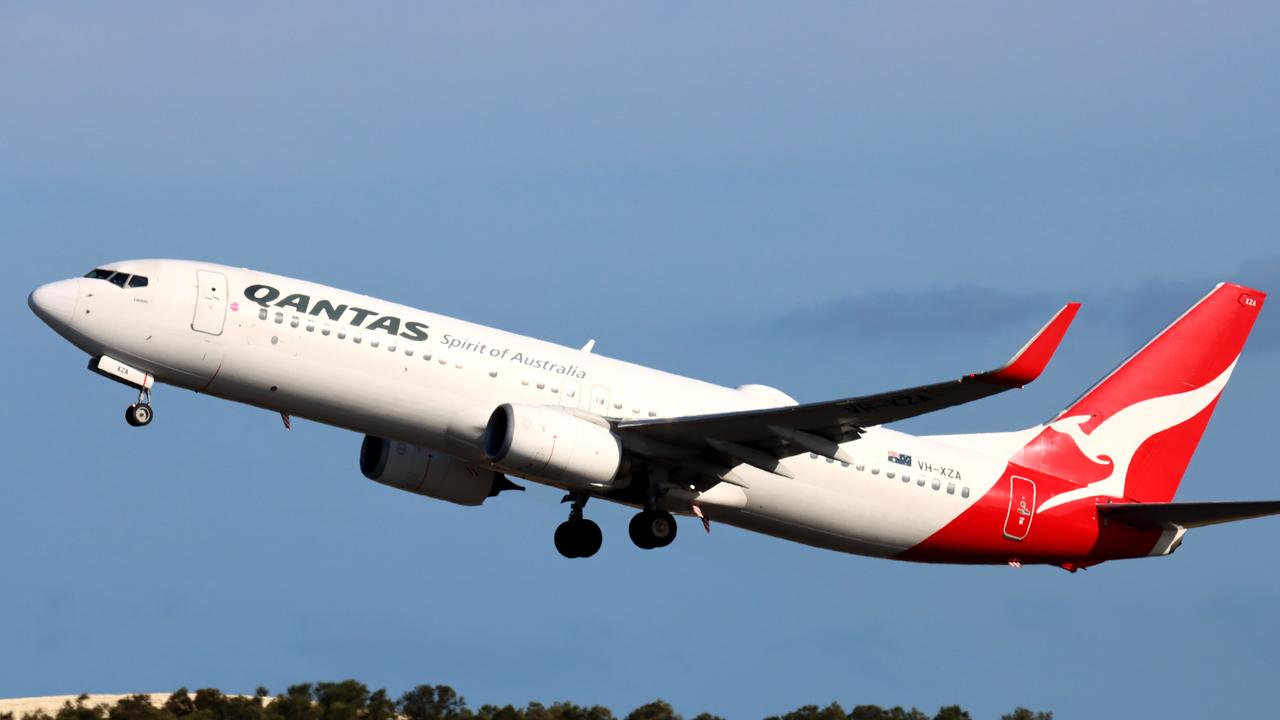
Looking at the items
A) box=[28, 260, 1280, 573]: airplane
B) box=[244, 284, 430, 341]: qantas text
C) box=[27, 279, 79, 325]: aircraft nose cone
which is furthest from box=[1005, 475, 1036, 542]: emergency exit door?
box=[27, 279, 79, 325]: aircraft nose cone

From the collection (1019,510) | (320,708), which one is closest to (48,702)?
(320,708)

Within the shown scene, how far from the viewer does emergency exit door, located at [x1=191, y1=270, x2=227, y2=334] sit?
39.2m

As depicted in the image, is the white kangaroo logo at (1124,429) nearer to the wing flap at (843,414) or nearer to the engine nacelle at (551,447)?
the wing flap at (843,414)

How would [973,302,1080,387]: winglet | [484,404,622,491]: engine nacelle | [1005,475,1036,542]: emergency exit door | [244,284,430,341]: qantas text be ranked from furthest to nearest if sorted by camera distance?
1. [1005,475,1036,542]: emergency exit door
2. [244,284,430,341]: qantas text
3. [484,404,622,491]: engine nacelle
4. [973,302,1080,387]: winglet

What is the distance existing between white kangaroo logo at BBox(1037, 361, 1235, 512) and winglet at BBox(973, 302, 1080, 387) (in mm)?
11757

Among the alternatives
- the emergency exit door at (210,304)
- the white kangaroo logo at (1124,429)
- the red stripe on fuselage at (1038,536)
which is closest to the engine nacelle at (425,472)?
the emergency exit door at (210,304)

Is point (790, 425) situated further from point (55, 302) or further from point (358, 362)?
point (55, 302)

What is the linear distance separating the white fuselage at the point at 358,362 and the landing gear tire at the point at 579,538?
3.02 m

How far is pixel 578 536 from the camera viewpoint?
4494 cm

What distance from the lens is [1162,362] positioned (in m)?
49.6

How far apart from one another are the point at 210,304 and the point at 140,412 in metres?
2.77

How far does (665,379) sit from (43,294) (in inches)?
539

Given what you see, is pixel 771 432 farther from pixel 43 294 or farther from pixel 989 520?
pixel 43 294

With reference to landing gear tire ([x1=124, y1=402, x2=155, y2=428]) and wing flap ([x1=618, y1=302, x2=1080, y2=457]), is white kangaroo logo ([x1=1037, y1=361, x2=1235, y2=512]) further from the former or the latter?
landing gear tire ([x1=124, y1=402, x2=155, y2=428])
